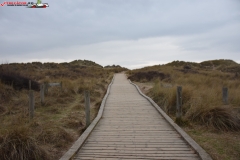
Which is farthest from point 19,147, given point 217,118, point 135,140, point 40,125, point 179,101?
point 217,118

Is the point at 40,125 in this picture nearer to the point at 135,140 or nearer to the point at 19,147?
the point at 19,147

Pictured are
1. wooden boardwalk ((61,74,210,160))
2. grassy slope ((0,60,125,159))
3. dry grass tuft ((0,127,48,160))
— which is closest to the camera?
dry grass tuft ((0,127,48,160))

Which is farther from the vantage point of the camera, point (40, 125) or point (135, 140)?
point (40, 125)

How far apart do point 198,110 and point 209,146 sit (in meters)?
2.26

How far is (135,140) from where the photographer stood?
217 inches

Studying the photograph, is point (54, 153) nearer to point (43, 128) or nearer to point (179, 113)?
point (43, 128)

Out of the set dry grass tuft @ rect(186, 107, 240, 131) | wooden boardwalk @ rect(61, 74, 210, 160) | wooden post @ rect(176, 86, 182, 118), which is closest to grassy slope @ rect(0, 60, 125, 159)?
wooden boardwalk @ rect(61, 74, 210, 160)

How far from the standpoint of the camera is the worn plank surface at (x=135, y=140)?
4.63 metres

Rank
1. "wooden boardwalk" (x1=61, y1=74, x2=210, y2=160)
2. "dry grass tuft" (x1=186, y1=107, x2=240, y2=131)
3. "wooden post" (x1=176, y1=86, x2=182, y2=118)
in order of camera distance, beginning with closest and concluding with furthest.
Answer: "wooden boardwalk" (x1=61, y1=74, x2=210, y2=160), "dry grass tuft" (x1=186, y1=107, x2=240, y2=131), "wooden post" (x1=176, y1=86, x2=182, y2=118)

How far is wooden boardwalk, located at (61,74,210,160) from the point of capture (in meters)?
4.63

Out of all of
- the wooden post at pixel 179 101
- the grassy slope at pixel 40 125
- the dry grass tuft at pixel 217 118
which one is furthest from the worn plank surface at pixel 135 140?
the dry grass tuft at pixel 217 118

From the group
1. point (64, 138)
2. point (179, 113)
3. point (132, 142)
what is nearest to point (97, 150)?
point (132, 142)

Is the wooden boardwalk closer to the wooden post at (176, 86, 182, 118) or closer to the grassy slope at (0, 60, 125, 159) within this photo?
the wooden post at (176, 86, 182, 118)

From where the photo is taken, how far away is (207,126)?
699 cm
